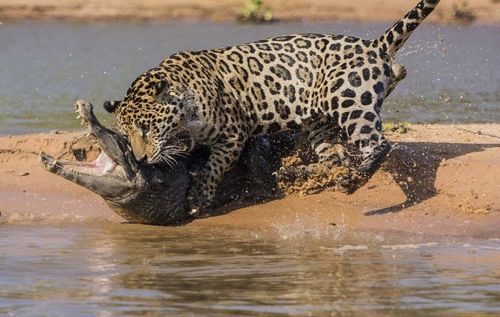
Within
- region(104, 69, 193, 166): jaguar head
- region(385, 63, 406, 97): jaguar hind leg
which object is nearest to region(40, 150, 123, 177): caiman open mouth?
region(104, 69, 193, 166): jaguar head

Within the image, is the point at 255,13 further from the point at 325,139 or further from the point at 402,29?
the point at 402,29

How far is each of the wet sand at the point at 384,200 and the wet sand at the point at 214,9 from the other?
58.4 feet

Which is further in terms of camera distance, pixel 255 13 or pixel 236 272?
pixel 255 13

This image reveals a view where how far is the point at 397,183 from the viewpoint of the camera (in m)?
12.2

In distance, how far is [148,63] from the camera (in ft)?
81.3


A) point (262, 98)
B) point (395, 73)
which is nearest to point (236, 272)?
point (262, 98)

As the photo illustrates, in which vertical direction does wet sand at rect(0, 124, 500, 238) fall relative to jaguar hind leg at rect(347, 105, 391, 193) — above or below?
below

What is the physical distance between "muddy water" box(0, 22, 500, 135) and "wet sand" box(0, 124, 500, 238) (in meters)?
2.10

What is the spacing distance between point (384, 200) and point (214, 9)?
66.4 ft

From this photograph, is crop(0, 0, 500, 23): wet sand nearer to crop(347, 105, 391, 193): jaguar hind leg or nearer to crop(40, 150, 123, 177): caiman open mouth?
crop(347, 105, 391, 193): jaguar hind leg

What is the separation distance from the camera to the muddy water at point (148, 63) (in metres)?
18.8

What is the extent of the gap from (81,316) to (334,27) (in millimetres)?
21725

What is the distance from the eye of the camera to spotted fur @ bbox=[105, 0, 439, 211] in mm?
11781

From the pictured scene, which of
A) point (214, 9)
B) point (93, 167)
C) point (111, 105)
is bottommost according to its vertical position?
point (214, 9)
